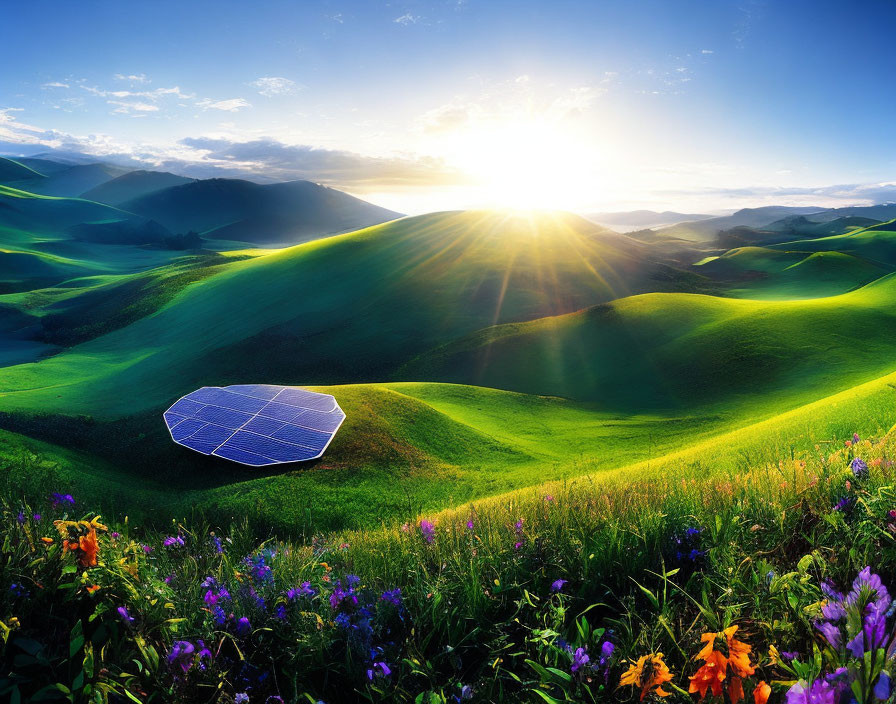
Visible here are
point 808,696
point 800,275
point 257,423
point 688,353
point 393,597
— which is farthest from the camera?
point 800,275

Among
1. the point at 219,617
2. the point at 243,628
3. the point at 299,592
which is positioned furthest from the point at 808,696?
the point at 219,617

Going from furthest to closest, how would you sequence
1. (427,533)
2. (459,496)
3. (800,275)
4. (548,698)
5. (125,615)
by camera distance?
(800,275) → (459,496) → (427,533) → (125,615) → (548,698)

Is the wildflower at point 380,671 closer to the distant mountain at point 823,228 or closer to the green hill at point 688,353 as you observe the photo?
the green hill at point 688,353

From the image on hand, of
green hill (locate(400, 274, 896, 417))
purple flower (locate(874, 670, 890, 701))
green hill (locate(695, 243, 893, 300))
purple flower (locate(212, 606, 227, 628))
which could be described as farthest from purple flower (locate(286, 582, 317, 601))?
Result: green hill (locate(695, 243, 893, 300))

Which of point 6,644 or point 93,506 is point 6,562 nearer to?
point 6,644

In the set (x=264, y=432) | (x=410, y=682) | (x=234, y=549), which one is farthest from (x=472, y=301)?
(x=410, y=682)

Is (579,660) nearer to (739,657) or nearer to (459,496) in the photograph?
(739,657)

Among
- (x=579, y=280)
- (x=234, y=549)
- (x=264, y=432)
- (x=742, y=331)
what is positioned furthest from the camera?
(x=579, y=280)

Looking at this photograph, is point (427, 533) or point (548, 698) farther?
point (427, 533)
